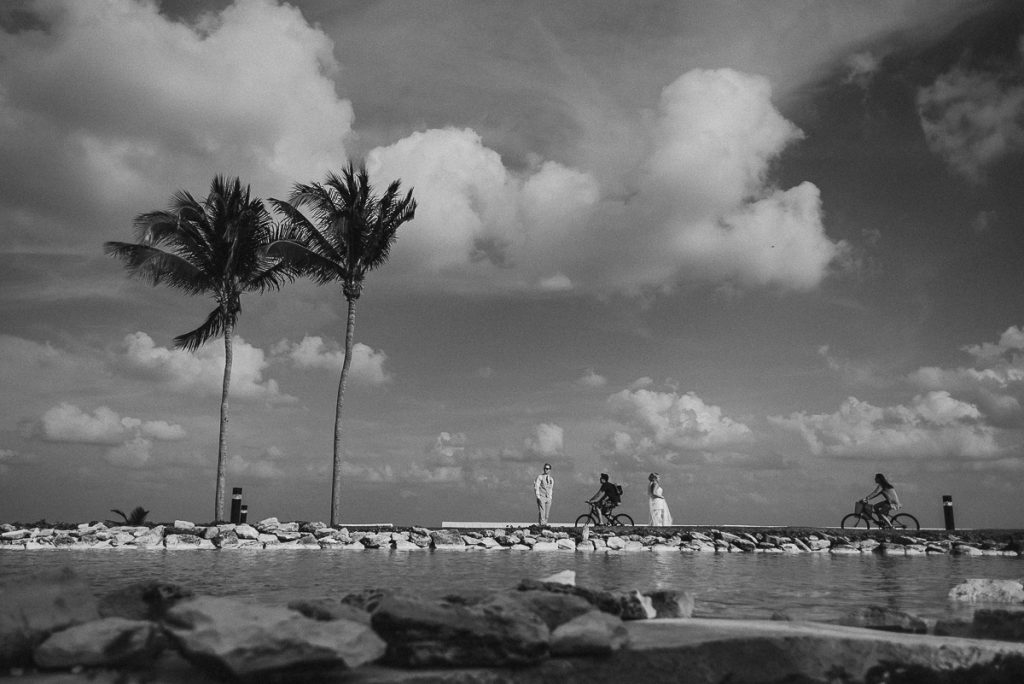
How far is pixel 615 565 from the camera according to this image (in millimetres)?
13789

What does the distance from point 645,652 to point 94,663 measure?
305cm

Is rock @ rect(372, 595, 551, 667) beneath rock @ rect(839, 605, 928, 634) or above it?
above

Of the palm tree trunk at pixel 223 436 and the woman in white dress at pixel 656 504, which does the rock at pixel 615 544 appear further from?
the palm tree trunk at pixel 223 436

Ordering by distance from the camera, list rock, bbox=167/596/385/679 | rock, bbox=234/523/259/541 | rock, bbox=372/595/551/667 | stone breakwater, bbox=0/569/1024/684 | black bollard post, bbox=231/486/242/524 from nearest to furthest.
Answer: rock, bbox=167/596/385/679 < stone breakwater, bbox=0/569/1024/684 < rock, bbox=372/595/551/667 < rock, bbox=234/523/259/541 < black bollard post, bbox=231/486/242/524

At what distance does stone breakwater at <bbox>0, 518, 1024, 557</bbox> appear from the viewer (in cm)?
1878

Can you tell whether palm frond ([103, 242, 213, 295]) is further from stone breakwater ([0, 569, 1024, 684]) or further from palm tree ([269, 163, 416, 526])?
stone breakwater ([0, 569, 1024, 684])

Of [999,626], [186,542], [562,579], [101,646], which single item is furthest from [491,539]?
[101,646]

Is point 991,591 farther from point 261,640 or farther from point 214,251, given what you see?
point 214,251

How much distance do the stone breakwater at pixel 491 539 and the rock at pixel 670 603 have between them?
1379cm

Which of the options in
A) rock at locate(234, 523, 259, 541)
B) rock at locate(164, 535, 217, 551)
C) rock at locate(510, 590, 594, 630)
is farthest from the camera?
rock at locate(234, 523, 259, 541)

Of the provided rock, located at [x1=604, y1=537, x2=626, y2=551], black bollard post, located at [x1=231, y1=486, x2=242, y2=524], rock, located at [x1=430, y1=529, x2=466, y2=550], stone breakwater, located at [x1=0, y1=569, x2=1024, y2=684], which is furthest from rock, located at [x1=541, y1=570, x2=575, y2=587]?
black bollard post, located at [x1=231, y1=486, x2=242, y2=524]

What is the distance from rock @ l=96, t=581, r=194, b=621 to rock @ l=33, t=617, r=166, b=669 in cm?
108

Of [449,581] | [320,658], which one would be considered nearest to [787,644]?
[320,658]

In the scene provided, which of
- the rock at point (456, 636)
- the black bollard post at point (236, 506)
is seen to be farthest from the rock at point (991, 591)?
the black bollard post at point (236, 506)
